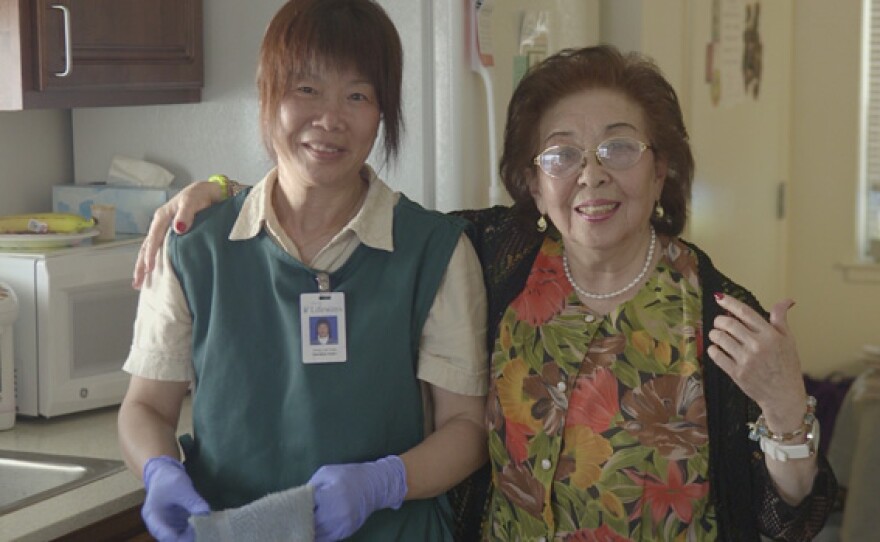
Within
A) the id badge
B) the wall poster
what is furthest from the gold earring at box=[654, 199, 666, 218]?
the wall poster

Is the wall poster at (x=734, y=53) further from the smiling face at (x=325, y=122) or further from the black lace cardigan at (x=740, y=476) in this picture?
the smiling face at (x=325, y=122)

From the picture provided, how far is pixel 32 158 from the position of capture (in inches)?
104

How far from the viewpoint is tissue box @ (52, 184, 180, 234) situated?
2518mm

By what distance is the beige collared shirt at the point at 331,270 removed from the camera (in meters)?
1.68

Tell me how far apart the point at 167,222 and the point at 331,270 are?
24 centimetres

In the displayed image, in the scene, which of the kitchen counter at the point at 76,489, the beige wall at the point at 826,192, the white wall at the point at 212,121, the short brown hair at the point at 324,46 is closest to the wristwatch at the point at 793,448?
the short brown hair at the point at 324,46

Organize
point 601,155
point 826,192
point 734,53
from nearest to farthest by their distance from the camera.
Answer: point 601,155
point 734,53
point 826,192

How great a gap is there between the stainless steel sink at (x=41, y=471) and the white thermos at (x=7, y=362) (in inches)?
7.3

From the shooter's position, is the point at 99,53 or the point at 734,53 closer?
the point at 99,53

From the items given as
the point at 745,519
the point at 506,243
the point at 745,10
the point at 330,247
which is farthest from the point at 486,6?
the point at 745,10

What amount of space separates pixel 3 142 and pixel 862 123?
9.94 feet

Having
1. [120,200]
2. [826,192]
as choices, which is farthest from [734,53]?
[120,200]

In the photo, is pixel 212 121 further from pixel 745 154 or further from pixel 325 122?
pixel 745 154

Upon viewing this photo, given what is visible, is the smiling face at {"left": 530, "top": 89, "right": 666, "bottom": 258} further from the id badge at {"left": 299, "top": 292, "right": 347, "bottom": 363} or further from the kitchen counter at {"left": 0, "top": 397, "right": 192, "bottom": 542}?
the kitchen counter at {"left": 0, "top": 397, "right": 192, "bottom": 542}
